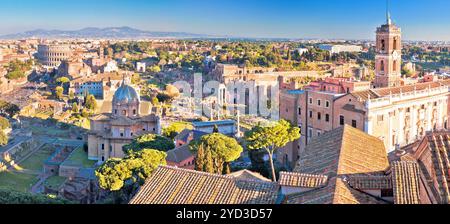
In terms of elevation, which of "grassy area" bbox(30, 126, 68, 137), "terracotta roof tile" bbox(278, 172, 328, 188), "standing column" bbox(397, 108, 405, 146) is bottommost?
"grassy area" bbox(30, 126, 68, 137)

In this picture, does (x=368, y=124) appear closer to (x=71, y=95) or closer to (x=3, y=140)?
(x=3, y=140)

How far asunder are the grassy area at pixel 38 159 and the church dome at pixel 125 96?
4.05 metres

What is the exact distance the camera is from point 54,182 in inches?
662

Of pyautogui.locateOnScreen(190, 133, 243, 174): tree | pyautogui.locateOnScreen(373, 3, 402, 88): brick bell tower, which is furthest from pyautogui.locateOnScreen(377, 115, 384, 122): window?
pyautogui.locateOnScreen(373, 3, 402, 88): brick bell tower

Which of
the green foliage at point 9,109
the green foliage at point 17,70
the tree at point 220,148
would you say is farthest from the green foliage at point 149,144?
the green foliage at point 17,70

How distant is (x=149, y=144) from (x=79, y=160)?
4.96 meters

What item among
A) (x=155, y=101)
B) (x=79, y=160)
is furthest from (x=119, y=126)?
(x=155, y=101)

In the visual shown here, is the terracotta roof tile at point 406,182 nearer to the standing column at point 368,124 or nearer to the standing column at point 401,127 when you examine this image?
the standing column at point 368,124

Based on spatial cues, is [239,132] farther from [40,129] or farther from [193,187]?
[193,187]

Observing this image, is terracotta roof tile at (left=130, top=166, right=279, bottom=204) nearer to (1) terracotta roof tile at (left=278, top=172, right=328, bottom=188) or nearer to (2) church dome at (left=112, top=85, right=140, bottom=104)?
(1) terracotta roof tile at (left=278, top=172, right=328, bottom=188)

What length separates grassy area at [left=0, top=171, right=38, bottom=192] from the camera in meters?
16.5

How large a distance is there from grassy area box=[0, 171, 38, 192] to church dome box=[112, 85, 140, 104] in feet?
12.6

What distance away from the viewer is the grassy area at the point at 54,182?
52.7 feet
